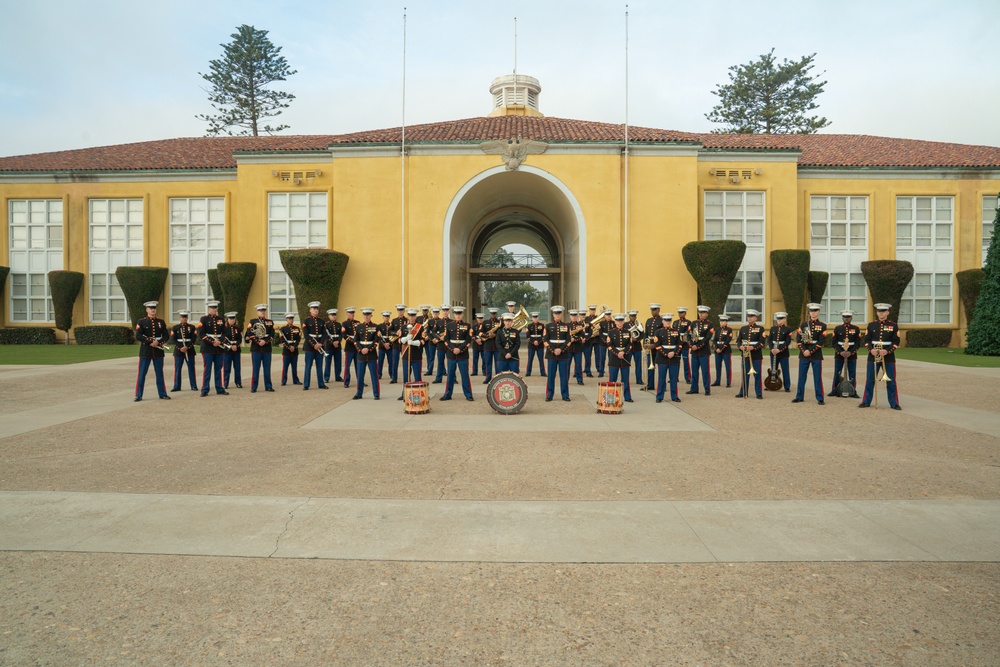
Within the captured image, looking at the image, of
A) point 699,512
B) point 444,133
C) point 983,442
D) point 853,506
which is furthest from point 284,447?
point 444,133

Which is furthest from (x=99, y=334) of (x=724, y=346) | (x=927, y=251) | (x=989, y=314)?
(x=927, y=251)

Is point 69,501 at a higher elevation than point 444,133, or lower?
lower

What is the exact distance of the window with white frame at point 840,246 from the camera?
26.7 metres

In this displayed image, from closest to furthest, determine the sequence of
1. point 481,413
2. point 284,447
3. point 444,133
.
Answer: point 284,447, point 481,413, point 444,133

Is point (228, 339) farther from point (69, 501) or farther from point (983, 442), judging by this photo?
point (983, 442)

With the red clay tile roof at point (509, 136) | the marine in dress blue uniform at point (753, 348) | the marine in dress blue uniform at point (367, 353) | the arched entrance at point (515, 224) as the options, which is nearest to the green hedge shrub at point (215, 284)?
the red clay tile roof at point (509, 136)

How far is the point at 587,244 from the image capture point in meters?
23.6

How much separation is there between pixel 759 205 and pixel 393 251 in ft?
50.2

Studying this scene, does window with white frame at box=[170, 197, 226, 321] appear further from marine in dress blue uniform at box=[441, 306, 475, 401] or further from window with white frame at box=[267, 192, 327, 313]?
marine in dress blue uniform at box=[441, 306, 475, 401]

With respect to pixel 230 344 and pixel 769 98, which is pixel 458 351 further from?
pixel 769 98

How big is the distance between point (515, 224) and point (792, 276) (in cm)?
1752

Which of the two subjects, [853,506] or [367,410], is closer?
[853,506]

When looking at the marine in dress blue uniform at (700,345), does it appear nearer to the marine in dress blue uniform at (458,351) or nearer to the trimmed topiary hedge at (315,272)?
the marine in dress blue uniform at (458,351)

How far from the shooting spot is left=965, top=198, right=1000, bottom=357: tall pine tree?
888 inches
